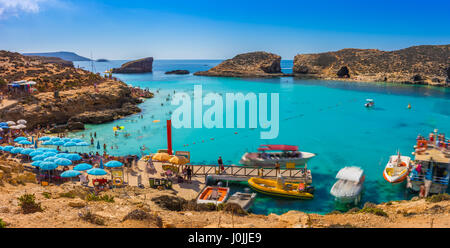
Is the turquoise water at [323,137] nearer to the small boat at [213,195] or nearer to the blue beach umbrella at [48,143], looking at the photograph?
the small boat at [213,195]

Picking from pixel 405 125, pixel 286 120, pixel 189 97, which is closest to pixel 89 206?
pixel 286 120

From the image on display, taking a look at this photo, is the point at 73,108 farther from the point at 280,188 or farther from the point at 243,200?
the point at 280,188

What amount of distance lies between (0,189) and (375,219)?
571 inches

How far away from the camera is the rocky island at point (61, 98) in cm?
3250

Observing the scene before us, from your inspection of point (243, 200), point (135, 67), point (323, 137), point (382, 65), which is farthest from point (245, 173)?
point (135, 67)

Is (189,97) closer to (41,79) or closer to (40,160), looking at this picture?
(41,79)

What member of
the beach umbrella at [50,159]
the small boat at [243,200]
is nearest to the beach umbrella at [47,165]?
the beach umbrella at [50,159]

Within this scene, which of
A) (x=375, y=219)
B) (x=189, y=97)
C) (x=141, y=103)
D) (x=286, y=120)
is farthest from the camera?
(x=189, y=97)

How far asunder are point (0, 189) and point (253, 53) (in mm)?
134201

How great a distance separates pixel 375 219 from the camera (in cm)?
1025
